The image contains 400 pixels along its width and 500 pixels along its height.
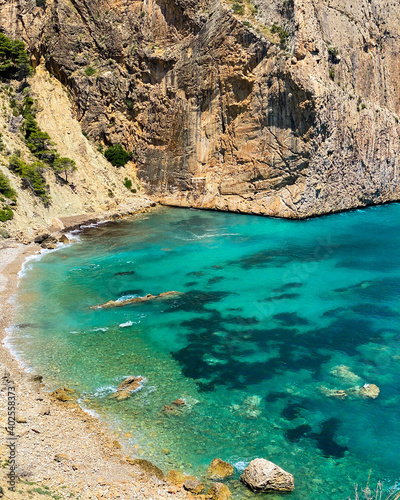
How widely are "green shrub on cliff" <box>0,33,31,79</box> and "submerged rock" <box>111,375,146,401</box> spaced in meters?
53.5

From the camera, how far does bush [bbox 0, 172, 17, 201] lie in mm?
47719

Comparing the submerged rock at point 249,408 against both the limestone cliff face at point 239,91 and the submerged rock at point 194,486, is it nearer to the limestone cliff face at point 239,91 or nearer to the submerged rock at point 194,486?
the submerged rock at point 194,486

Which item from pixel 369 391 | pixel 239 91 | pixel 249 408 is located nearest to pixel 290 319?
pixel 369 391

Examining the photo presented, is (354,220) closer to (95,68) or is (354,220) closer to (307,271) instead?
(307,271)

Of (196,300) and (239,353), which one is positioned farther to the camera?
(196,300)

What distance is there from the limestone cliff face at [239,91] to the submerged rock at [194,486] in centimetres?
4572

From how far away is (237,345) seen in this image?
25578 millimetres

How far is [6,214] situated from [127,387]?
1239 inches

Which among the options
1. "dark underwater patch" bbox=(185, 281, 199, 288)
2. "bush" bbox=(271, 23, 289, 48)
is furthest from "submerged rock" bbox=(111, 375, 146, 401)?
"bush" bbox=(271, 23, 289, 48)

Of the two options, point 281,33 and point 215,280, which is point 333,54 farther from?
point 215,280

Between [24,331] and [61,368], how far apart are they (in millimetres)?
5323

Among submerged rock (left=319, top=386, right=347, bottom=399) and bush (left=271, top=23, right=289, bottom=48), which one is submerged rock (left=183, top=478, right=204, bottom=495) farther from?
bush (left=271, top=23, right=289, bottom=48)

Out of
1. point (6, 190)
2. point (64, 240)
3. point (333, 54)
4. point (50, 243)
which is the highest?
point (333, 54)

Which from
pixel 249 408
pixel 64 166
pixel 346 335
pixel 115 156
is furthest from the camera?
pixel 115 156
